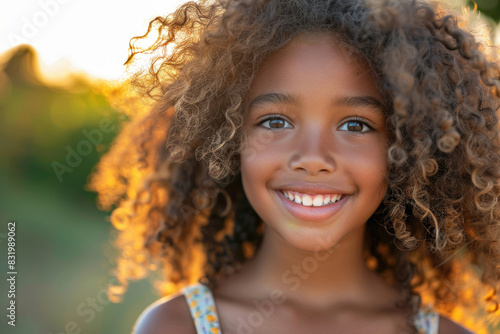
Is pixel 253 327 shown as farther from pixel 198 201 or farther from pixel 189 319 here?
pixel 198 201

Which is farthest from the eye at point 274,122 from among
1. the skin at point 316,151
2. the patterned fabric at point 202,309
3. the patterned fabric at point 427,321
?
the patterned fabric at point 427,321

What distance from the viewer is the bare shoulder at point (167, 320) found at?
189cm

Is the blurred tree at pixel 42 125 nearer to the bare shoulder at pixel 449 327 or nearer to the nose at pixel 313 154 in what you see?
the nose at pixel 313 154

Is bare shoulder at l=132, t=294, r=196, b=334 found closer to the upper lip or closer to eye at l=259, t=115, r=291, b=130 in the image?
the upper lip

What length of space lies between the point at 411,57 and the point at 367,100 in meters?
0.18

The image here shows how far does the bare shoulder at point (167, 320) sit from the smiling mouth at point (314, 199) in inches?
22.5

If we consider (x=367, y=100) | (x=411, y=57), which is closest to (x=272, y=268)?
(x=367, y=100)

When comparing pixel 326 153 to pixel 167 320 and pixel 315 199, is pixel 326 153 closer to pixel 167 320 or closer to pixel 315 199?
pixel 315 199

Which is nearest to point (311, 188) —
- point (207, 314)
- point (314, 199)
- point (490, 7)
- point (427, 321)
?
point (314, 199)

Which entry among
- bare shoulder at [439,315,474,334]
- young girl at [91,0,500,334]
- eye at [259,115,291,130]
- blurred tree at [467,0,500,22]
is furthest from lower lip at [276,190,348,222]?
blurred tree at [467,0,500,22]

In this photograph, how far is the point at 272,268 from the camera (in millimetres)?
1965

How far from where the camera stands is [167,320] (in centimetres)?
192

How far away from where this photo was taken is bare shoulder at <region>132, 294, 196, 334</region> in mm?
1895

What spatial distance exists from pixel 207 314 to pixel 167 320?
13cm
